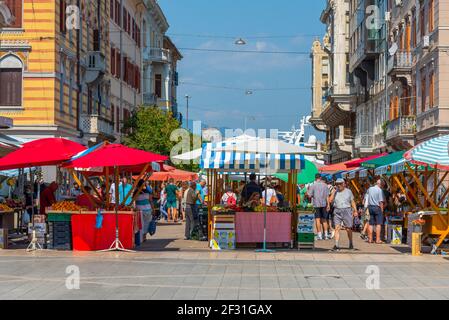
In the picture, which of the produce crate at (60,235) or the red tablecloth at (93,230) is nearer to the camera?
the red tablecloth at (93,230)

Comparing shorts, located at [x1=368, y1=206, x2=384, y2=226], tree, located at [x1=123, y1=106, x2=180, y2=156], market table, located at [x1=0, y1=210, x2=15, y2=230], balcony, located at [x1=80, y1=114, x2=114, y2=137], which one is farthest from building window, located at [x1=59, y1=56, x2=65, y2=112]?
shorts, located at [x1=368, y1=206, x2=384, y2=226]

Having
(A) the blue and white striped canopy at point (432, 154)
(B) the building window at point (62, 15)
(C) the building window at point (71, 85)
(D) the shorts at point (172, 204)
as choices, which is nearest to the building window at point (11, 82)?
(B) the building window at point (62, 15)

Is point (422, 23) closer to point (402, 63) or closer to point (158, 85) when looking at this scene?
point (402, 63)

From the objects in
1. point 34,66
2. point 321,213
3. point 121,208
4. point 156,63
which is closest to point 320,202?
point 321,213

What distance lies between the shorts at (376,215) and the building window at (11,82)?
19.3 m

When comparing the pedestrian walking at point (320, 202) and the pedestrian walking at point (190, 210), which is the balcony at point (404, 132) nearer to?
the pedestrian walking at point (320, 202)

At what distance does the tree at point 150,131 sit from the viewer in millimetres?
55531

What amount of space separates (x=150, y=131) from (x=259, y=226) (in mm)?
34005

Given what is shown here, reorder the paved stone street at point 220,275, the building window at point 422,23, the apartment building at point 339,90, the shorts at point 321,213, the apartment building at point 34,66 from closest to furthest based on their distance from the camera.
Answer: the paved stone street at point 220,275 < the shorts at point 321,213 < the apartment building at point 34,66 < the building window at point 422,23 < the apartment building at point 339,90

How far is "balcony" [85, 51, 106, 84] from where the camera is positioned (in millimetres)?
48875

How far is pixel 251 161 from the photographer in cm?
Answer: 2139

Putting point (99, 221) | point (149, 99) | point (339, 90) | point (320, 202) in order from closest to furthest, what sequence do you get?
1. point (99, 221)
2. point (320, 202)
3. point (339, 90)
4. point (149, 99)

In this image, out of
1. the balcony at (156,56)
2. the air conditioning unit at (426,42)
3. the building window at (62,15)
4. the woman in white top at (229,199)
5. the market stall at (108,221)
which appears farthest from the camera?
the balcony at (156,56)
